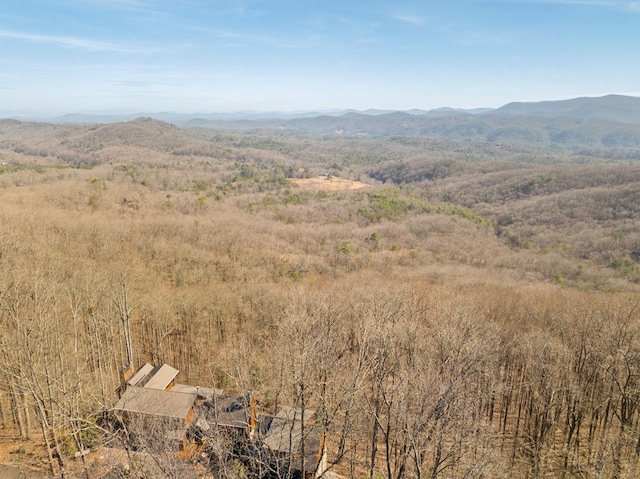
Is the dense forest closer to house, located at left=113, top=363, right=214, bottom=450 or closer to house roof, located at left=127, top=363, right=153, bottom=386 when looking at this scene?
house roof, located at left=127, top=363, right=153, bottom=386

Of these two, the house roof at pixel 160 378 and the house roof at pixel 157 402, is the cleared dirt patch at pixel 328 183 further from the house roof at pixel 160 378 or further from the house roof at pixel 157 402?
the house roof at pixel 157 402

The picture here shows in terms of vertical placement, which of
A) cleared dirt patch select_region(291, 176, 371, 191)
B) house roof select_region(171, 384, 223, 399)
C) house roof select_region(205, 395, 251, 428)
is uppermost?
cleared dirt patch select_region(291, 176, 371, 191)

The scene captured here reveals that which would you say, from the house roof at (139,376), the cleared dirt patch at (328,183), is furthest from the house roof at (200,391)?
the cleared dirt patch at (328,183)

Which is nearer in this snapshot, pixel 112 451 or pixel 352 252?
pixel 112 451

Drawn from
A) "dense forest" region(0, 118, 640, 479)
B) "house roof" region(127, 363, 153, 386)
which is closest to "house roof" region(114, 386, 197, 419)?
"dense forest" region(0, 118, 640, 479)

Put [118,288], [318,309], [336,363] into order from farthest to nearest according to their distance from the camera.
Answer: [118,288] → [318,309] → [336,363]

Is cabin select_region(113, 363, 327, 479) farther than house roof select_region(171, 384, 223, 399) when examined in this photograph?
No

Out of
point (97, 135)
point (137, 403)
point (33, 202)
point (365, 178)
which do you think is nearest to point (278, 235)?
point (33, 202)

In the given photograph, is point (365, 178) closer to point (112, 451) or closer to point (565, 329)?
point (565, 329)
